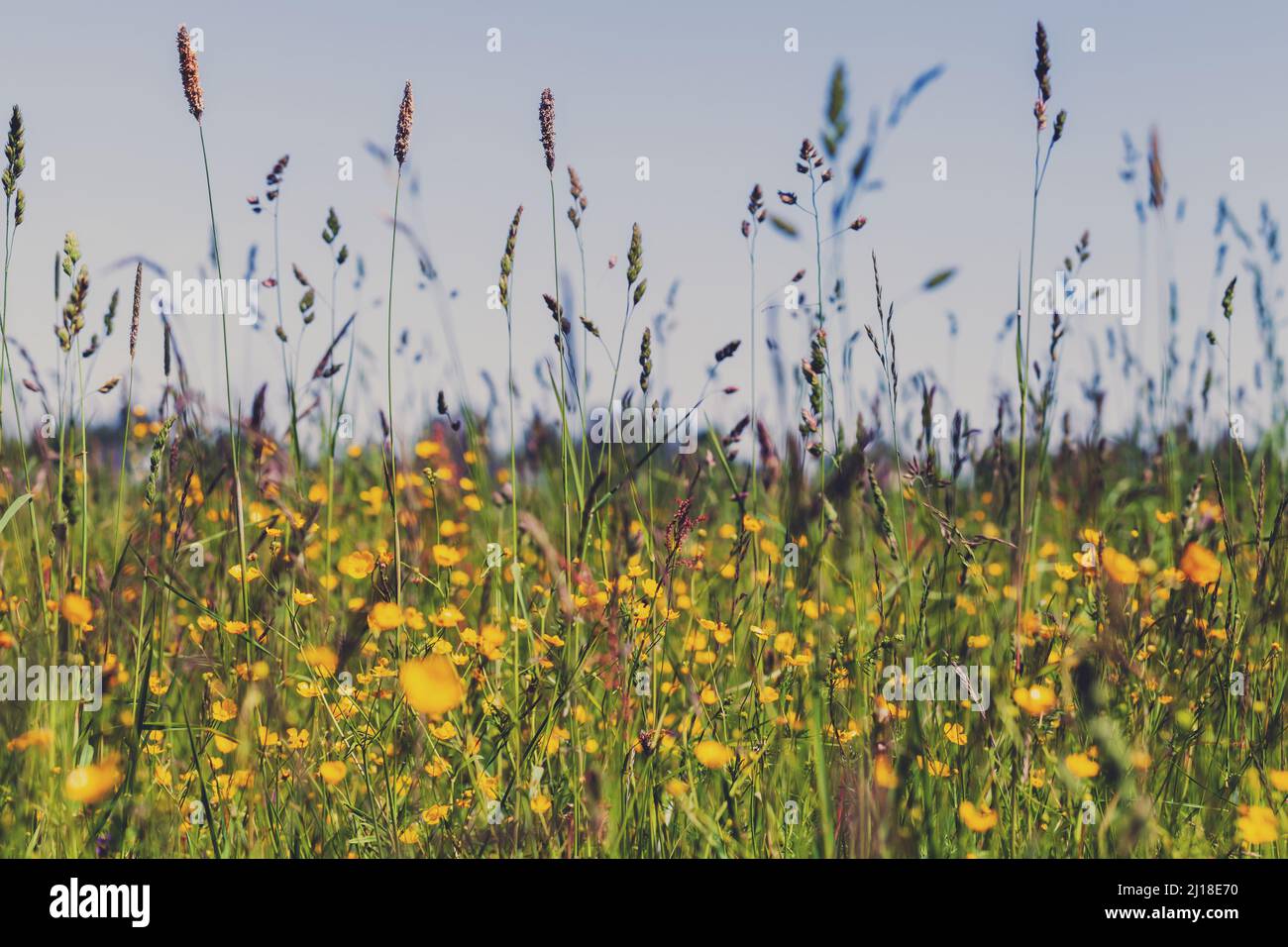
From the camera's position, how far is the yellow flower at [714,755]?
1.58 meters

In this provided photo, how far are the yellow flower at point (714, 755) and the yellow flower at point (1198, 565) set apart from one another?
2.95ft

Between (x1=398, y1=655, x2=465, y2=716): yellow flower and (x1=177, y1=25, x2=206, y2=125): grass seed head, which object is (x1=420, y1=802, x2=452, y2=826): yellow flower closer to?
(x1=398, y1=655, x2=465, y2=716): yellow flower

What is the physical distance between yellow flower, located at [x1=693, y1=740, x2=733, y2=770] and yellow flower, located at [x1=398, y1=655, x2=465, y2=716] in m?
0.40

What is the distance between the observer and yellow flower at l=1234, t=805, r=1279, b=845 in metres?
1.45

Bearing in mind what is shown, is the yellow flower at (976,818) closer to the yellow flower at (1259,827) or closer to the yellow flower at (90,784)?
the yellow flower at (1259,827)

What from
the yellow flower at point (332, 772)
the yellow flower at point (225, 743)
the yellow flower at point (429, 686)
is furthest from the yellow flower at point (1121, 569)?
the yellow flower at point (225, 743)

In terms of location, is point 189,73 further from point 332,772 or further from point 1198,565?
point 1198,565

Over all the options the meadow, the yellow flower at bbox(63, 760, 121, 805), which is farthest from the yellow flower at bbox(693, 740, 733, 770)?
the yellow flower at bbox(63, 760, 121, 805)

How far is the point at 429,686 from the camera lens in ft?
4.95

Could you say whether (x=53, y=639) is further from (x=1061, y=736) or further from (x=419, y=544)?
(x=1061, y=736)

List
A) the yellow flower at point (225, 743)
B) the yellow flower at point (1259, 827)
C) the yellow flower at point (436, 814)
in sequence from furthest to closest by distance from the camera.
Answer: the yellow flower at point (225, 743) → the yellow flower at point (436, 814) → the yellow flower at point (1259, 827)

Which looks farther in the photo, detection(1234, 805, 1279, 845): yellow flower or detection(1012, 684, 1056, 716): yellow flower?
detection(1012, 684, 1056, 716): yellow flower

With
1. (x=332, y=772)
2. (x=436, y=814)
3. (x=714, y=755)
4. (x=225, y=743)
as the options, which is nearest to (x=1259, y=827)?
(x=714, y=755)

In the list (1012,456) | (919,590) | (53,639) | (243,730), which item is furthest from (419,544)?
(1012,456)
